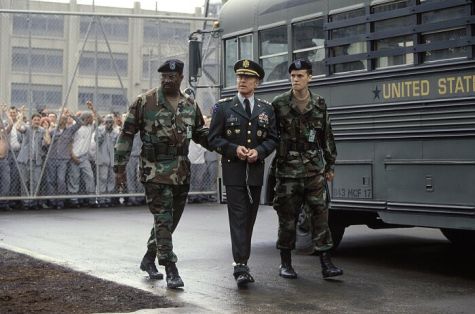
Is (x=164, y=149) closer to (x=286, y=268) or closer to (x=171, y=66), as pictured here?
(x=171, y=66)

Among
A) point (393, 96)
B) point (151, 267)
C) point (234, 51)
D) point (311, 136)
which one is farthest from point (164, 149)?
point (234, 51)

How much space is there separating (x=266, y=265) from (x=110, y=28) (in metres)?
9.24

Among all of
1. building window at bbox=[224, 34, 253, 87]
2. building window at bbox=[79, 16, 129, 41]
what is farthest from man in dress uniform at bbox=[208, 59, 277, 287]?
building window at bbox=[79, 16, 129, 41]

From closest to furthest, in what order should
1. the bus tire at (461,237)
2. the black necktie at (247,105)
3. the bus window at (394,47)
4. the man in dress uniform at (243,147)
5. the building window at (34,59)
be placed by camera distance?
1. the man in dress uniform at (243,147)
2. the black necktie at (247,105)
3. the bus window at (394,47)
4. the bus tire at (461,237)
5. the building window at (34,59)

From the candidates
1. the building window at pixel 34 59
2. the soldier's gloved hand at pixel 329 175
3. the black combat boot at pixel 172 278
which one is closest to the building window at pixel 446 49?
the soldier's gloved hand at pixel 329 175

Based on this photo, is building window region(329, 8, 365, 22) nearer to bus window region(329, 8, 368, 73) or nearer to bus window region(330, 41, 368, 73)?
bus window region(329, 8, 368, 73)

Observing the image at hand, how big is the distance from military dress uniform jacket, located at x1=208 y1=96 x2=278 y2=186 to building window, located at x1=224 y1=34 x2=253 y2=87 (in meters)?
2.92

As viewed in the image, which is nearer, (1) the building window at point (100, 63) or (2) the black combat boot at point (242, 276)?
(2) the black combat boot at point (242, 276)

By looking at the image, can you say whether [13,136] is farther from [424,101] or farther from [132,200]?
[424,101]

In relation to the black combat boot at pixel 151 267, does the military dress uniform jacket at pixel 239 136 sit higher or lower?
higher

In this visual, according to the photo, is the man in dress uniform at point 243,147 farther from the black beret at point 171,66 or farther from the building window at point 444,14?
the building window at point 444,14

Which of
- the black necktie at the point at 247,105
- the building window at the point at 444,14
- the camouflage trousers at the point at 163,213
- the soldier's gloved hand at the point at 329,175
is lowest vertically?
the camouflage trousers at the point at 163,213

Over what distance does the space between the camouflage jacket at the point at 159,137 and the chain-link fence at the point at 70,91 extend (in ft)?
29.3

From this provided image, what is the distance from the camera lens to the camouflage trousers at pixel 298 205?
8.73 m
